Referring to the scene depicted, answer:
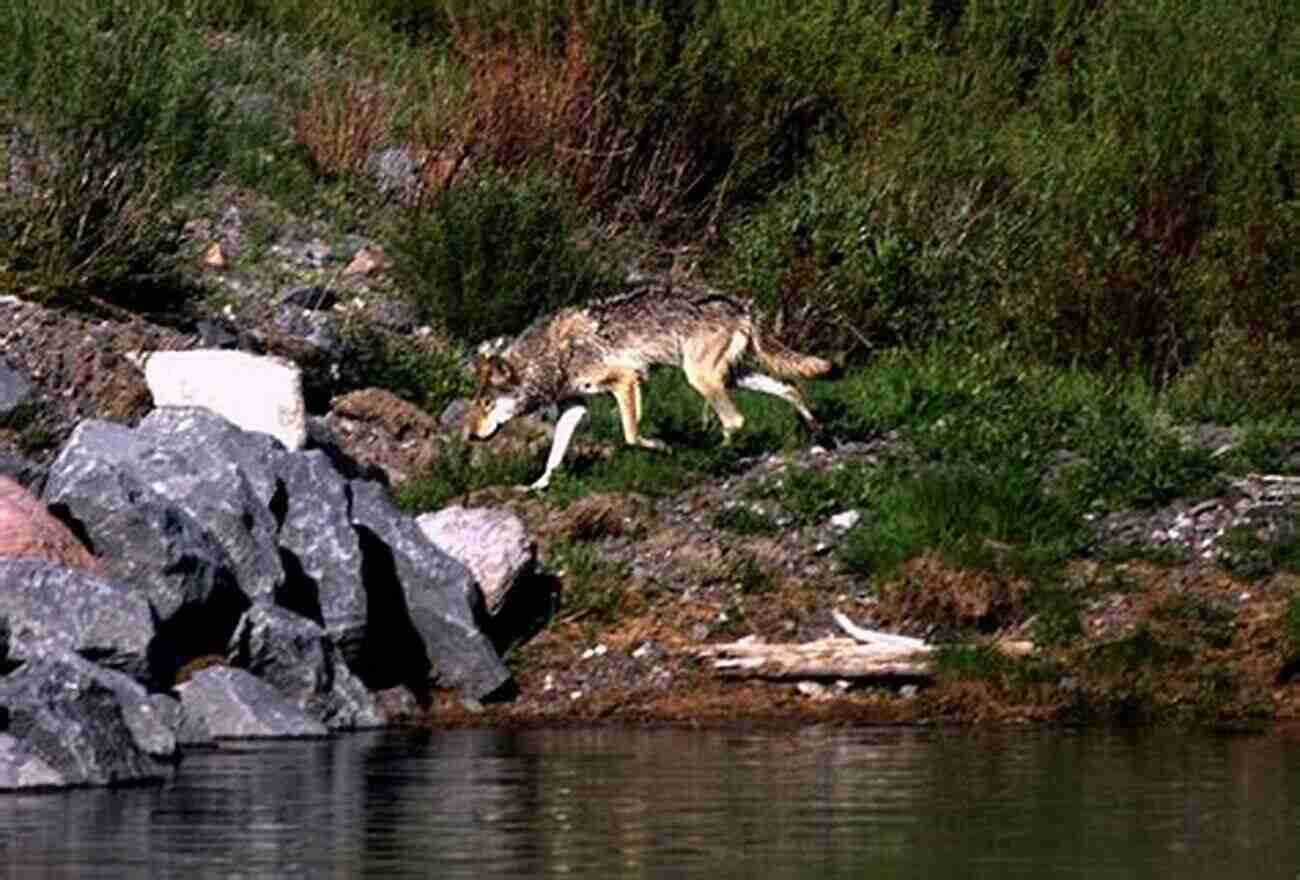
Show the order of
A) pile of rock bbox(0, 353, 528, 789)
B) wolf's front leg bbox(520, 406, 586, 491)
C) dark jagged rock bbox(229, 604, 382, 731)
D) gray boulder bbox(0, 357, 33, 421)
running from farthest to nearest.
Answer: gray boulder bbox(0, 357, 33, 421), wolf's front leg bbox(520, 406, 586, 491), dark jagged rock bbox(229, 604, 382, 731), pile of rock bbox(0, 353, 528, 789)

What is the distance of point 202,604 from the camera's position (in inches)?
680

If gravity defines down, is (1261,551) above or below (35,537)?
below

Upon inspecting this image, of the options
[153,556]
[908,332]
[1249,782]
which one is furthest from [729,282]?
[1249,782]

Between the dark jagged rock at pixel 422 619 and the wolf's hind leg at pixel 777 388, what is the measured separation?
141 inches

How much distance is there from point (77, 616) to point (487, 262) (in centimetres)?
872

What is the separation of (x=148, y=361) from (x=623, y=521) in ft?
9.81

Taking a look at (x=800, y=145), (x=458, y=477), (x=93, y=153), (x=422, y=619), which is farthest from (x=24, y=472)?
(x=800, y=145)

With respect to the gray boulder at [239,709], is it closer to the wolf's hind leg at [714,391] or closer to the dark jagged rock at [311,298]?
the wolf's hind leg at [714,391]

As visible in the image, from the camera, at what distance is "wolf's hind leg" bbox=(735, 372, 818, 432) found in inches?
848

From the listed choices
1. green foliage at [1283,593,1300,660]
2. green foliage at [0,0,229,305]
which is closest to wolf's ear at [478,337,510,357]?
green foliage at [0,0,229,305]

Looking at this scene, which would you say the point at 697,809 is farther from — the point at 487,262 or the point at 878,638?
the point at 487,262

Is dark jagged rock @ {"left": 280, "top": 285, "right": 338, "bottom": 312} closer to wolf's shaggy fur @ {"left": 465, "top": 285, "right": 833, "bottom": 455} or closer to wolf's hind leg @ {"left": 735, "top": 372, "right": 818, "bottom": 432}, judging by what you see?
wolf's shaggy fur @ {"left": 465, "top": 285, "right": 833, "bottom": 455}

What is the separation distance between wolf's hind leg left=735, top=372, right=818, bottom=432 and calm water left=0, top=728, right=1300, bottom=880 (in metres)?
4.45

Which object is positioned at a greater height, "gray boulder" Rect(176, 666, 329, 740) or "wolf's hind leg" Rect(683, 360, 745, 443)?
"gray boulder" Rect(176, 666, 329, 740)
